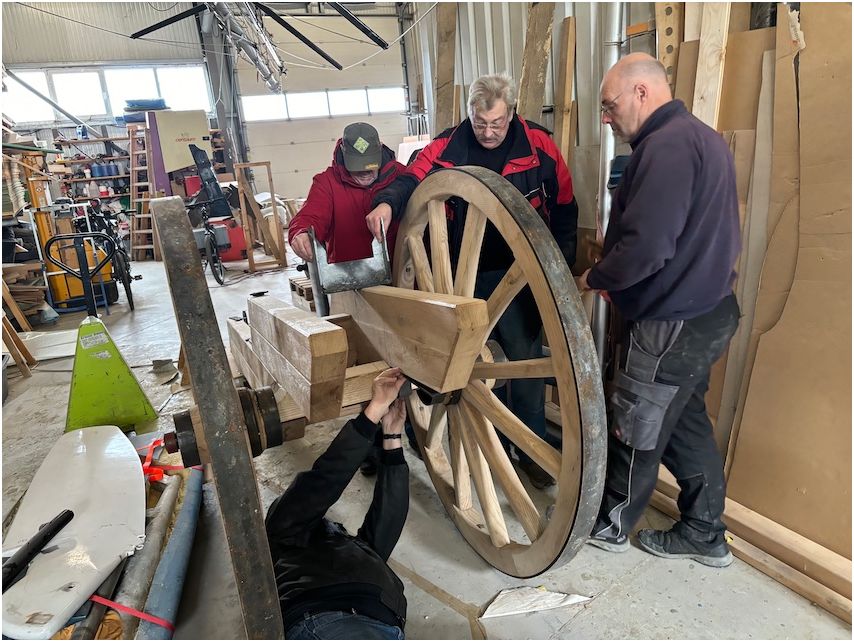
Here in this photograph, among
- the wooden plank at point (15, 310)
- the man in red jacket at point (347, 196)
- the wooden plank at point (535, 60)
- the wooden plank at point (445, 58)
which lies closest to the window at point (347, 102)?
the wooden plank at point (15, 310)

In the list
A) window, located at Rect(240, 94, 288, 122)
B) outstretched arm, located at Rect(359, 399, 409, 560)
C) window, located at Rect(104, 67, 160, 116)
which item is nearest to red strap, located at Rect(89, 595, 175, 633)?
outstretched arm, located at Rect(359, 399, 409, 560)

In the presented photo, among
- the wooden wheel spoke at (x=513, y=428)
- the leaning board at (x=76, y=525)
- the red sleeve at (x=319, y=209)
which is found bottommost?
the leaning board at (x=76, y=525)

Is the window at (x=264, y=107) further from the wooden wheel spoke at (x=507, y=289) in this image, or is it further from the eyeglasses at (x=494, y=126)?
the wooden wheel spoke at (x=507, y=289)

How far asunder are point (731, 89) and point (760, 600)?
182 centimetres

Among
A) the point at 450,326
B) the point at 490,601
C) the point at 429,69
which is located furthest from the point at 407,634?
the point at 429,69

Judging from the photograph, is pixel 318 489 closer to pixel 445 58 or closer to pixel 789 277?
pixel 789 277

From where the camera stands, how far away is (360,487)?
2666 mm

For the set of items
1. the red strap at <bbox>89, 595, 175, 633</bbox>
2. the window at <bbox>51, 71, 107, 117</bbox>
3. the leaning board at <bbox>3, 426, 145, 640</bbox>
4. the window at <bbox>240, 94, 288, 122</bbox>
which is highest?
the window at <bbox>51, 71, 107, 117</bbox>

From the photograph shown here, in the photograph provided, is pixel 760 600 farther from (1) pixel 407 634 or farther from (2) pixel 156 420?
(2) pixel 156 420

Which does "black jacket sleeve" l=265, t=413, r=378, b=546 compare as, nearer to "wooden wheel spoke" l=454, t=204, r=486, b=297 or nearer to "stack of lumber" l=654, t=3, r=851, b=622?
"wooden wheel spoke" l=454, t=204, r=486, b=297

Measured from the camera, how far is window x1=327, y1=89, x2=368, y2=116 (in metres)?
14.0

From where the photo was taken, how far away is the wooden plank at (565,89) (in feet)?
8.61

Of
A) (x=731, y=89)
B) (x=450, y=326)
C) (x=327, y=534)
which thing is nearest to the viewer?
(x=450, y=326)

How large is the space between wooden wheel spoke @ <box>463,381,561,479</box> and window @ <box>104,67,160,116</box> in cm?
1483
